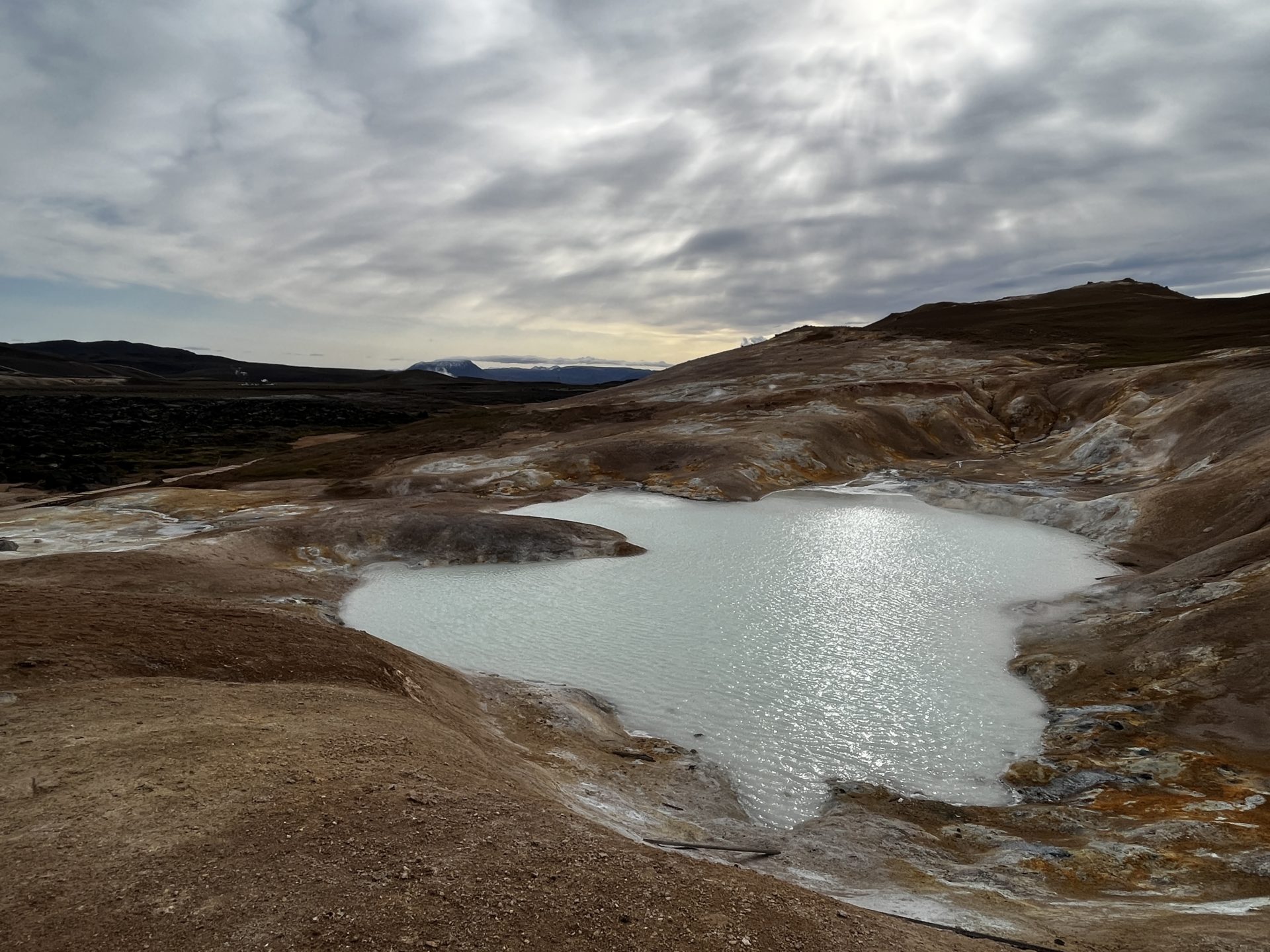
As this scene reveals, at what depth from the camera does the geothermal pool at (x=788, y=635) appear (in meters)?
19.0

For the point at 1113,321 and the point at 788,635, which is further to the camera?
the point at 1113,321

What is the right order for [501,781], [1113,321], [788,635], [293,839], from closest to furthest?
[293,839] < [501,781] < [788,635] < [1113,321]

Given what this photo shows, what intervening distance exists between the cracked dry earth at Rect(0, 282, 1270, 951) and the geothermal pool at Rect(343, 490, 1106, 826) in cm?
109

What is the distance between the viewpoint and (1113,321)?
376 ft

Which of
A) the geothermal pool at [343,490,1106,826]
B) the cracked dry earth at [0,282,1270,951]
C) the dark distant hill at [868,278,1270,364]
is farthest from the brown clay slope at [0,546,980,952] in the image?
the dark distant hill at [868,278,1270,364]

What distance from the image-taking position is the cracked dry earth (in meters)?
8.59

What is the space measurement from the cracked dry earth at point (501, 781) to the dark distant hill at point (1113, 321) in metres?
66.4

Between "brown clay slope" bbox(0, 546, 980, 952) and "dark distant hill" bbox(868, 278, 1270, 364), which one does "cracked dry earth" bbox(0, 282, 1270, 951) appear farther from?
"dark distant hill" bbox(868, 278, 1270, 364)

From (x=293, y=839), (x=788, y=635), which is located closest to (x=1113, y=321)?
(x=788, y=635)

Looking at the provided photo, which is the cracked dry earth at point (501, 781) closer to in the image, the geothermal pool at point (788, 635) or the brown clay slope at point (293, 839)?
the brown clay slope at point (293, 839)

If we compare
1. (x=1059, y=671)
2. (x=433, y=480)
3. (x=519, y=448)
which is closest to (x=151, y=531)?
(x=433, y=480)

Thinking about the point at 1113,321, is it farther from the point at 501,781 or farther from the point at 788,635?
the point at 501,781

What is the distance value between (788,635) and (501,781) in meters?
15.3

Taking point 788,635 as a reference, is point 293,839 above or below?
above
